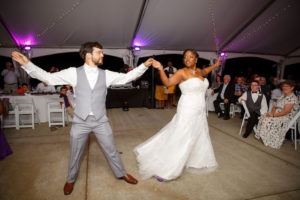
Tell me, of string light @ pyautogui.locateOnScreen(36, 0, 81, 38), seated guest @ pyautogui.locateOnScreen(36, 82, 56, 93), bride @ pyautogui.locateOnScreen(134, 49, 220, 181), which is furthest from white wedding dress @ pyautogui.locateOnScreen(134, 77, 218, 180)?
string light @ pyautogui.locateOnScreen(36, 0, 81, 38)

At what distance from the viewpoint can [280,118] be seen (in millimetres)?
3789

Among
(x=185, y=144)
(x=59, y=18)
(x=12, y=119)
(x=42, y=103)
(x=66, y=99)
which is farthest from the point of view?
(x=59, y=18)

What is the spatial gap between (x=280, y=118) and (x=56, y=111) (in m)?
5.62

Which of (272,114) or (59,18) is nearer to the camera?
(272,114)

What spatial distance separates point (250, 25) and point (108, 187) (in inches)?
362

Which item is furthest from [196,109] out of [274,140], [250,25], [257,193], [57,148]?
[250,25]

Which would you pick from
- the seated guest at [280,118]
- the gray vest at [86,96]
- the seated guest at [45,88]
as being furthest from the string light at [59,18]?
the seated guest at [280,118]

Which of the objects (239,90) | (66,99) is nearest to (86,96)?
(66,99)

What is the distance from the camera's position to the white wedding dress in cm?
245

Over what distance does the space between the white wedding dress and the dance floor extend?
161 mm

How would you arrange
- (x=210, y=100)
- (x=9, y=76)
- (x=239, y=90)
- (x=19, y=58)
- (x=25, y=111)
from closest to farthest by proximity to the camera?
1. (x=19, y=58)
2. (x=25, y=111)
3. (x=239, y=90)
4. (x=210, y=100)
5. (x=9, y=76)

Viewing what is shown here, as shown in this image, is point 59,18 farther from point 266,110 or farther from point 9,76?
point 266,110

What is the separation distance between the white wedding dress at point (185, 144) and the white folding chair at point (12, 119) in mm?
3899

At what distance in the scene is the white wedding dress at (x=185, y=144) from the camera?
2.45 m
